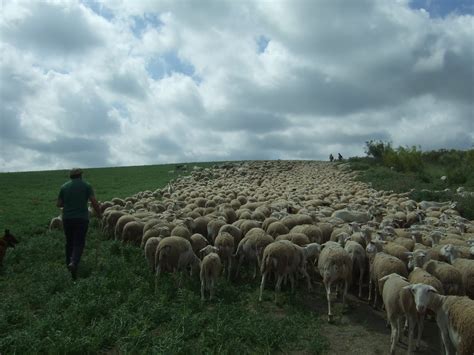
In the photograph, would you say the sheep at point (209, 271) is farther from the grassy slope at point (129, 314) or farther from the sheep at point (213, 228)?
the sheep at point (213, 228)

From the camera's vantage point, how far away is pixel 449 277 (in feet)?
29.2

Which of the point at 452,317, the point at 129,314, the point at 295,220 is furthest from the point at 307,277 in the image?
the point at 129,314

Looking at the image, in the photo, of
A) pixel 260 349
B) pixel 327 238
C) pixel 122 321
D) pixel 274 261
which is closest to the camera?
pixel 260 349

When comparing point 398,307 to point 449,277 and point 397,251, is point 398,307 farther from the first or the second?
point 397,251

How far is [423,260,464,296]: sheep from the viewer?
28.8ft

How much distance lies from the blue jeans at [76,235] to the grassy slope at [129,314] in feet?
1.83

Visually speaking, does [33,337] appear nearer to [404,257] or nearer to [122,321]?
[122,321]

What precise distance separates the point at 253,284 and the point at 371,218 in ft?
27.6

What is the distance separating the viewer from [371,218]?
17.8 metres

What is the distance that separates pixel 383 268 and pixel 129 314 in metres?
5.45

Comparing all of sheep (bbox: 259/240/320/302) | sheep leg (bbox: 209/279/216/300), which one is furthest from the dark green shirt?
sheep (bbox: 259/240/320/302)

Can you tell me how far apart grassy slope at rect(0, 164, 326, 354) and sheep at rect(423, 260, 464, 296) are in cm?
272

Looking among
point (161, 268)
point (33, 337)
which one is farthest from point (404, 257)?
point (33, 337)

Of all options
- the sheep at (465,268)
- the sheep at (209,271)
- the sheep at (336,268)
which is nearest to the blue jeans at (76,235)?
the sheep at (209,271)
